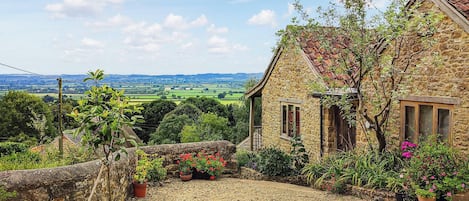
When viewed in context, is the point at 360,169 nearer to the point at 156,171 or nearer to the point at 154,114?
the point at 156,171

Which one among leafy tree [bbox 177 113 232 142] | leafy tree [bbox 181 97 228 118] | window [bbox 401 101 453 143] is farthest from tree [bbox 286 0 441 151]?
leafy tree [bbox 181 97 228 118]

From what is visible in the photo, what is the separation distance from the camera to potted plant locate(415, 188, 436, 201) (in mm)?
7168

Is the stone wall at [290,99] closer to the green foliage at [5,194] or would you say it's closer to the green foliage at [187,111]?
the green foliage at [5,194]

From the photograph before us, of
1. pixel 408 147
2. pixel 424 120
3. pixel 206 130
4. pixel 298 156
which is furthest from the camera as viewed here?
pixel 206 130

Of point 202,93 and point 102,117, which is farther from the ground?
point 102,117

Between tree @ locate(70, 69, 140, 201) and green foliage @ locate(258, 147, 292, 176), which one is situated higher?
tree @ locate(70, 69, 140, 201)

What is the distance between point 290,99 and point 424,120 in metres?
5.74

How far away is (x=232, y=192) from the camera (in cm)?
883

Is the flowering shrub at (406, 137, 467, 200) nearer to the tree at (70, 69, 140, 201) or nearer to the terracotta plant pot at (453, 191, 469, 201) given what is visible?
the terracotta plant pot at (453, 191, 469, 201)

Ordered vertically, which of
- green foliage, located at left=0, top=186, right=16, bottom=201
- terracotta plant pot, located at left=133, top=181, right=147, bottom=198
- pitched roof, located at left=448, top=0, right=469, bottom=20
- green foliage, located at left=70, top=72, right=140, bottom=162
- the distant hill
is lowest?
terracotta plant pot, located at left=133, top=181, right=147, bottom=198

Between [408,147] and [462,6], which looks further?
[408,147]

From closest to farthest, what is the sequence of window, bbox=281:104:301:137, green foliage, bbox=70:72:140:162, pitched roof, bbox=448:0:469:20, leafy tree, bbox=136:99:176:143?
green foliage, bbox=70:72:140:162
pitched roof, bbox=448:0:469:20
window, bbox=281:104:301:137
leafy tree, bbox=136:99:176:143

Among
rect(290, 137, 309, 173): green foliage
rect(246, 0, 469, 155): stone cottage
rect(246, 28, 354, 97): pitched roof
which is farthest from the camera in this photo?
rect(290, 137, 309, 173): green foliage

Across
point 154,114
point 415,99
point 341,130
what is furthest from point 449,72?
point 154,114
